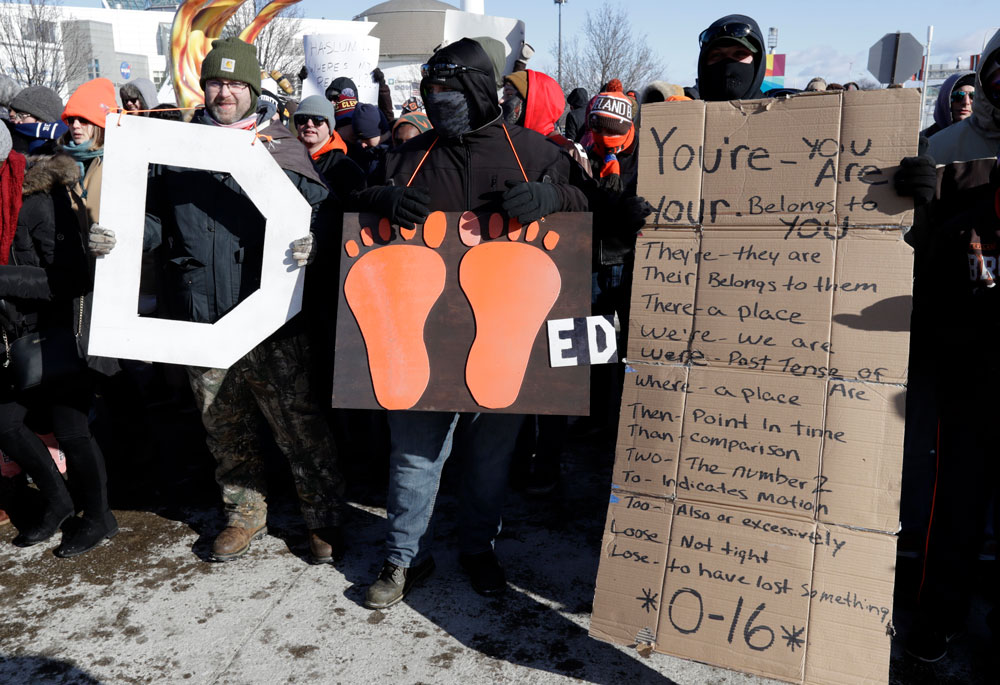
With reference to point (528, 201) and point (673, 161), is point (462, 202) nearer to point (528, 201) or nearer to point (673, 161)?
point (528, 201)

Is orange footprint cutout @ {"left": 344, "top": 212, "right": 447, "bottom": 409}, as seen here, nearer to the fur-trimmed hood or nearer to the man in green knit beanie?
the man in green knit beanie

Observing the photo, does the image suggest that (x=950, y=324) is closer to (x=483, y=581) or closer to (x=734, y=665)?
(x=734, y=665)

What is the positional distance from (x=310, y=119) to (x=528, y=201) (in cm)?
224

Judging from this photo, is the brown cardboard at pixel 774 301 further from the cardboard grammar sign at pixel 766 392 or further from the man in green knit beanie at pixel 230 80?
the man in green knit beanie at pixel 230 80

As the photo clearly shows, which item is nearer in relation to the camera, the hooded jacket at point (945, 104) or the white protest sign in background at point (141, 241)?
the white protest sign in background at point (141, 241)

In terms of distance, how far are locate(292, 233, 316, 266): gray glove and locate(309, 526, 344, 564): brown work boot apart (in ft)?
4.08

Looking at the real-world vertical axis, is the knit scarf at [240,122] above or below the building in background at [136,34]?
below

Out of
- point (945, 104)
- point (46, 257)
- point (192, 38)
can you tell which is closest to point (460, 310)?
point (46, 257)

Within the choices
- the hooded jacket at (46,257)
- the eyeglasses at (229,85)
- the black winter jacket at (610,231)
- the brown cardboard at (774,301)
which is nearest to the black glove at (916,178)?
the brown cardboard at (774,301)

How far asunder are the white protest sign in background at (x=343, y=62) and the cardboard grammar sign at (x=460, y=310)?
6.60 metres

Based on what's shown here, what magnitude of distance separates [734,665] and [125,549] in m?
2.68

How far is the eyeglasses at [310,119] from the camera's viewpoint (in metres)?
4.07

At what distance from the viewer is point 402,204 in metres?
2.43

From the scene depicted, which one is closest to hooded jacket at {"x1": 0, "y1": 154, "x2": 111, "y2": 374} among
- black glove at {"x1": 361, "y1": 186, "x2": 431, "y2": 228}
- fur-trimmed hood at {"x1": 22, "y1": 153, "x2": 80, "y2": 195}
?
fur-trimmed hood at {"x1": 22, "y1": 153, "x2": 80, "y2": 195}
